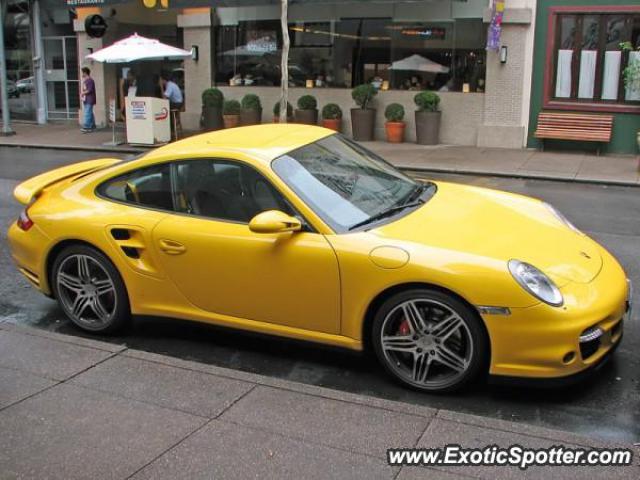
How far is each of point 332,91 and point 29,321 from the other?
14.1 meters

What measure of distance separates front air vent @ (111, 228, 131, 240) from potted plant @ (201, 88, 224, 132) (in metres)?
15.0

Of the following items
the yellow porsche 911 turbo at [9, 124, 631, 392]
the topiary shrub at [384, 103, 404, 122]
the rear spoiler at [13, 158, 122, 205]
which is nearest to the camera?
the yellow porsche 911 turbo at [9, 124, 631, 392]

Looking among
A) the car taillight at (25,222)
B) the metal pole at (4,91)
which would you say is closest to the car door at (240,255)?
the car taillight at (25,222)

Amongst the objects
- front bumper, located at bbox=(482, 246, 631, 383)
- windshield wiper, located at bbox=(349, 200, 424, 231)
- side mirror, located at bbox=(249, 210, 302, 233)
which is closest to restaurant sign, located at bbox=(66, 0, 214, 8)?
windshield wiper, located at bbox=(349, 200, 424, 231)

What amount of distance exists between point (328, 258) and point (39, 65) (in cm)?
2128

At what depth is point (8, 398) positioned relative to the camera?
396 centimetres

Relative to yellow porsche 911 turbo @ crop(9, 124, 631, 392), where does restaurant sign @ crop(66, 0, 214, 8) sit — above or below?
above

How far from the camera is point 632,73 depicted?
15.0 metres

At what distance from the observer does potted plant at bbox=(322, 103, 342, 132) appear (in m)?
18.2

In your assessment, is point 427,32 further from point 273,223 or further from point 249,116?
point 273,223

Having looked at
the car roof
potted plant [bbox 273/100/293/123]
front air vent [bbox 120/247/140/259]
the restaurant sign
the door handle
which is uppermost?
the restaurant sign

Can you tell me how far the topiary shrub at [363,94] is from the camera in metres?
17.8

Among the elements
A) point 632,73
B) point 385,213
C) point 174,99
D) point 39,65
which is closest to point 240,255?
point 385,213

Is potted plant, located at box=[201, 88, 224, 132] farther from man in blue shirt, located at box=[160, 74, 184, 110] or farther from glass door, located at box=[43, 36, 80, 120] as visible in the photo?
glass door, located at box=[43, 36, 80, 120]
